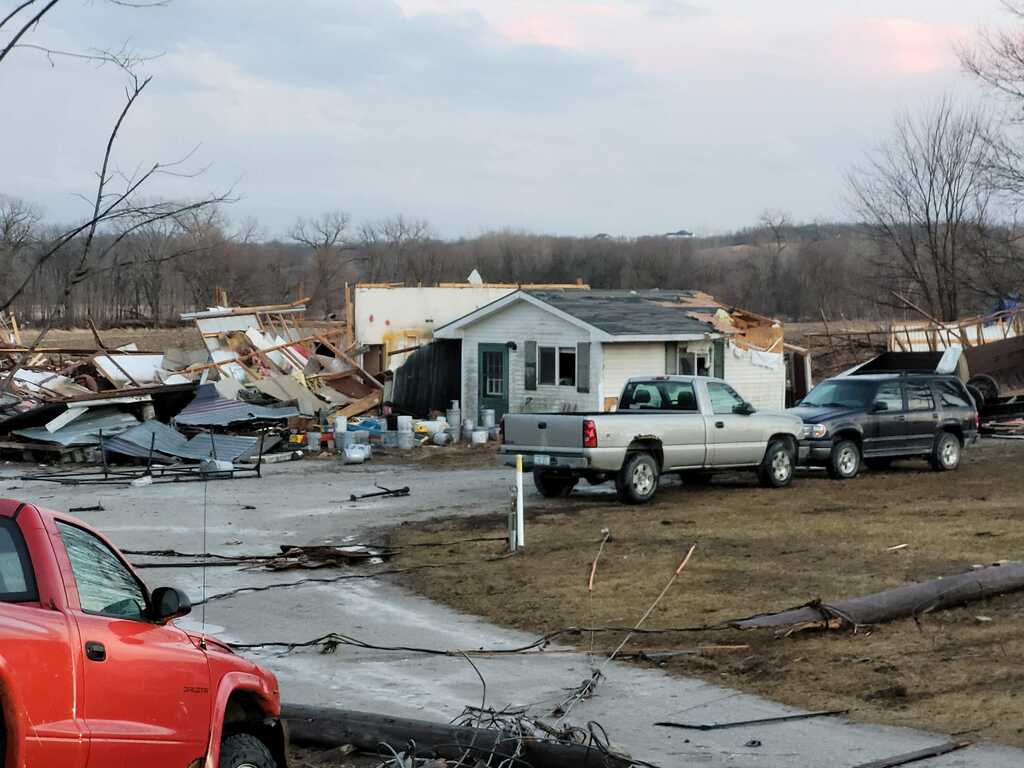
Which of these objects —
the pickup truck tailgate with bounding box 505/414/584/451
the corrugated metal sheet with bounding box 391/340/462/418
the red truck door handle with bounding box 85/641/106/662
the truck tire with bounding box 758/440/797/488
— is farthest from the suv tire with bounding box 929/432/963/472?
the red truck door handle with bounding box 85/641/106/662

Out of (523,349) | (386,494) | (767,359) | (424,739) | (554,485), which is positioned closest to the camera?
(424,739)

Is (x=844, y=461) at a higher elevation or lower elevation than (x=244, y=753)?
higher

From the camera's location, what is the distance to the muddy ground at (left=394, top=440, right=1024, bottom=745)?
9508 millimetres

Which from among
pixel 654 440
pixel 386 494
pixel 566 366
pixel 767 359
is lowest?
pixel 386 494

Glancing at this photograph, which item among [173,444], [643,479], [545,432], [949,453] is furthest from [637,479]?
[173,444]

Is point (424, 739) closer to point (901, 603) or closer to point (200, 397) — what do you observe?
point (901, 603)

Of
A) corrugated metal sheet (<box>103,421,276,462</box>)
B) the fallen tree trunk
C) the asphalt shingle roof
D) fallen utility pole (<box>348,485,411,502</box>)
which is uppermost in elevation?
the asphalt shingle roof

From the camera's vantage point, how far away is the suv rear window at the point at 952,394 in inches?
984

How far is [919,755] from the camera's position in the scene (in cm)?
765

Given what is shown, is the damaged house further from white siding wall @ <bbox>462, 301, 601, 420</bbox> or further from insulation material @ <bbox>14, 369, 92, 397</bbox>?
insulation material @ <bbox>14, 369, 92, 397</bbox>

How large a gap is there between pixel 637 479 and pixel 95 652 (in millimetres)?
15826

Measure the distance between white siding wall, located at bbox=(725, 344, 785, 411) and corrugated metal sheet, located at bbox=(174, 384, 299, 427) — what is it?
11.5m

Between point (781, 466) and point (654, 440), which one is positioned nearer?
point (654, 440)

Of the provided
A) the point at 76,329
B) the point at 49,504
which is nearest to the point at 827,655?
the point at 49,504
